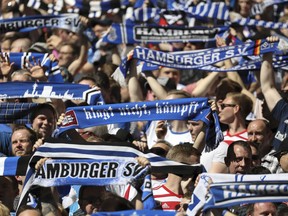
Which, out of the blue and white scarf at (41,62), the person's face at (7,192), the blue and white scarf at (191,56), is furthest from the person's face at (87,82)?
the person's face at (7,192)

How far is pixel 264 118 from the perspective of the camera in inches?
552

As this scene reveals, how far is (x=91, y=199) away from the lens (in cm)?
1016

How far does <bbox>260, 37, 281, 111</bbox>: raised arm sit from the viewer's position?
13.4 m

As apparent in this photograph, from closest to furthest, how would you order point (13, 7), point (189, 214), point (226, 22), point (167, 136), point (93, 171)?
point (189, 214) → point (93, 171) → point (167, 136) → point (226, 22) → point (13, 7)

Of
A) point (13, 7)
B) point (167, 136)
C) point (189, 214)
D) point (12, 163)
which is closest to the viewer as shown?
point (189, 214)

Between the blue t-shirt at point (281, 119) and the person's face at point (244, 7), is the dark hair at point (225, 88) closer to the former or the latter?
the blue t-shirt at point (281, 119)

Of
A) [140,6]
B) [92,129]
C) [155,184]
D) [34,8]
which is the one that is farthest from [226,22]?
[155,184]

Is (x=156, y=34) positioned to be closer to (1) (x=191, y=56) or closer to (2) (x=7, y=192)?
(1) (x=191, y=56)

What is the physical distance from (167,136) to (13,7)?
486 cm

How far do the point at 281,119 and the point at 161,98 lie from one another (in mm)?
1851

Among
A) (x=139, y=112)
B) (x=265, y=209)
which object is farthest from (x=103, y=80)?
(x=265, y=209)

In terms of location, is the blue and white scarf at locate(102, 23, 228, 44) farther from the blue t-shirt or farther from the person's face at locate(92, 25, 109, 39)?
the blue t-shirt

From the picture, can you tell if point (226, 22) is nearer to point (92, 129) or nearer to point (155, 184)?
point (92, 129)

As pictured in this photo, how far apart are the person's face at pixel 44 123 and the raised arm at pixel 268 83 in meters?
2.30
